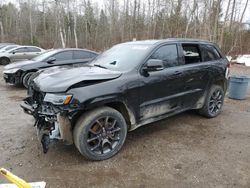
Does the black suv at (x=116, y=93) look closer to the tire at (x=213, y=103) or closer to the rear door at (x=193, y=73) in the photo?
the rear door at (x=193, y=73)

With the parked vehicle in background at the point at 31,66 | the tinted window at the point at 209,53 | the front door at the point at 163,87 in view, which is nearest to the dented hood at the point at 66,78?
the front door at the point at 163,87

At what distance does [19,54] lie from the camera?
13156 mm

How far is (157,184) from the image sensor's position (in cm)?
257

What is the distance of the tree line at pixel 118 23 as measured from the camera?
17766mm

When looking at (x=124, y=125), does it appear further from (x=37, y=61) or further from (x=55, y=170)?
(x=37, y=61)

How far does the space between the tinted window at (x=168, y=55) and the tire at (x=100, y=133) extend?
4.21 ft

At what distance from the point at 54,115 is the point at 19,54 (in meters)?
12.3

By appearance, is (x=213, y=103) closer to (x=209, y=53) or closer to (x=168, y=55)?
(x=209, y=53)

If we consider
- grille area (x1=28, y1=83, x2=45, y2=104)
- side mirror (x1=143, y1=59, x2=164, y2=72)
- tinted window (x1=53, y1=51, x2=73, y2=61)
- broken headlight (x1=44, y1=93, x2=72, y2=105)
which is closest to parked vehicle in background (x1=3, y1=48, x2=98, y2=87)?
tinted window (x1=53, y1=51, x2=73, y2=61)

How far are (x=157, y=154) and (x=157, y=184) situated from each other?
2.26ft

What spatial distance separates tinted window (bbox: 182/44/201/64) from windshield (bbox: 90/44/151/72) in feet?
3.02

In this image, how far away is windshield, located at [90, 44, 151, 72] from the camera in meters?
3.36

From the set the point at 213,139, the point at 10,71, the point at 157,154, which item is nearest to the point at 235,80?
the point at 213,139

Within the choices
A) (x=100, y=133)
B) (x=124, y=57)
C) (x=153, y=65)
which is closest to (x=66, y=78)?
(x=100, y=133)
